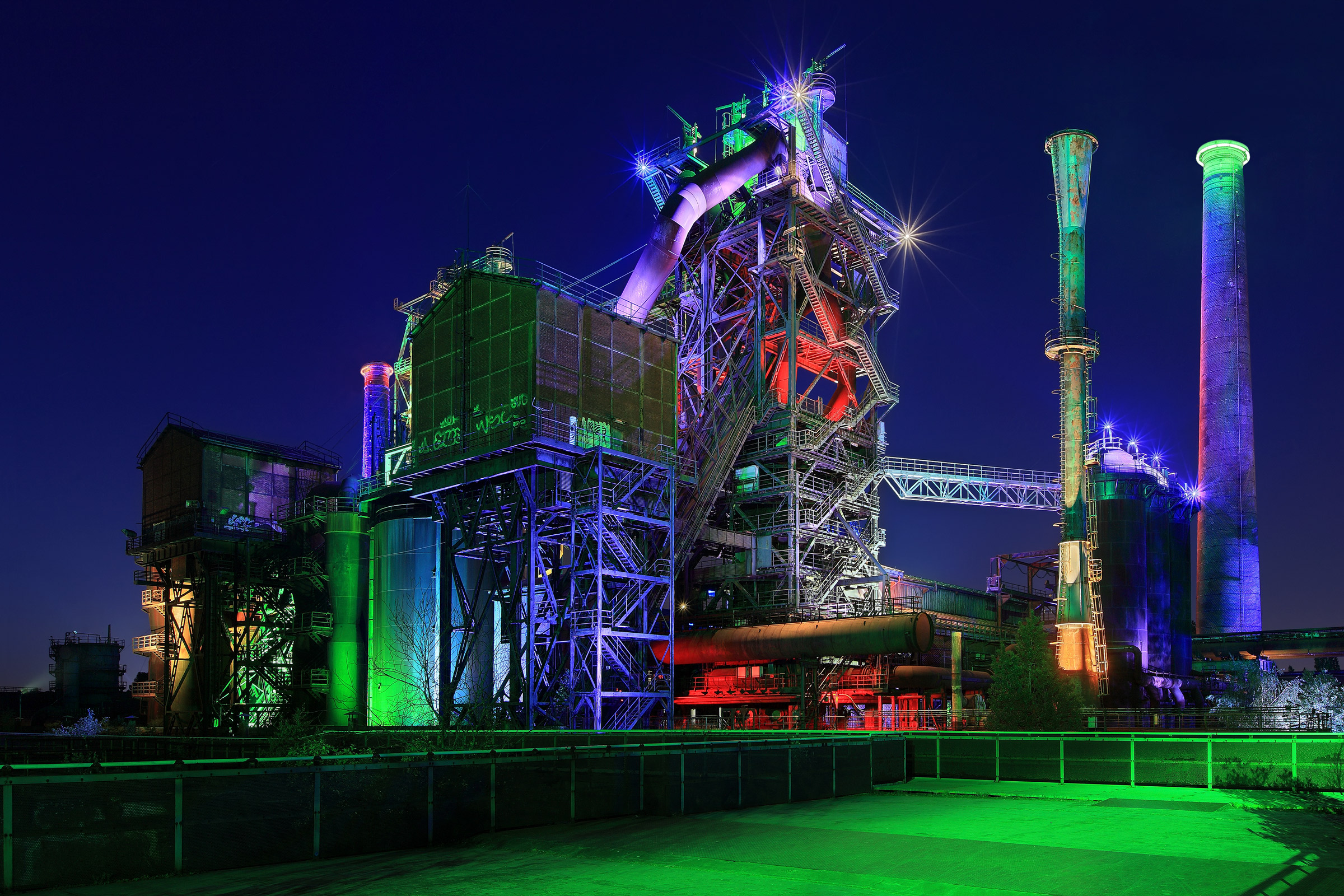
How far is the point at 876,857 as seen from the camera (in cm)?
1567

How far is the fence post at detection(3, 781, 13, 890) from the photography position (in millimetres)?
11984

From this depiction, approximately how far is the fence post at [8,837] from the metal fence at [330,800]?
0.02 m

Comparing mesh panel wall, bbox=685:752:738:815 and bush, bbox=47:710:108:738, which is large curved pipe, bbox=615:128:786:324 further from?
bush, bbox=47:710:108:738

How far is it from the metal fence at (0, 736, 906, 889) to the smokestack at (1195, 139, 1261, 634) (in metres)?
81.1

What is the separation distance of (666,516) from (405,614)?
13.7 metres

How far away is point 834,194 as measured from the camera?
6116 centimetres

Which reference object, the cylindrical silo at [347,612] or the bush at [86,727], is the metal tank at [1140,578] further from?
the bush at [86,727]

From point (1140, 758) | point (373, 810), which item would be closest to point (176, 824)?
point (373, 810)

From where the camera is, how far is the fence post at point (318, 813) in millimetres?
14719

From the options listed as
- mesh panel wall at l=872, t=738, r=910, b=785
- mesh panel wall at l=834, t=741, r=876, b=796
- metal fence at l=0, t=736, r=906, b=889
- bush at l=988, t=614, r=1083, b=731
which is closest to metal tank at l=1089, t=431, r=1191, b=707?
bush at l=988, t=614, r=1083, b=731

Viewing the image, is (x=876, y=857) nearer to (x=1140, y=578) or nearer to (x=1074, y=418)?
(x=1074, y=418)

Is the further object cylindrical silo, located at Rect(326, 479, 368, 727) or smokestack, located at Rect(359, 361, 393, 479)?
smokestack, located at Rect(359, 361, 393, 479)

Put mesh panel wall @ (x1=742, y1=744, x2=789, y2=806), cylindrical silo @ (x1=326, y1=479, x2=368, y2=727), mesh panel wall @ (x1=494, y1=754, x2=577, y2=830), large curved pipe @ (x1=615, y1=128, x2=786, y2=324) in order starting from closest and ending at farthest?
1. mesh panel wall @ (x1=494, y1=754, x2=577, y2=830)
2. mesh panel wall @ (x1=742, y1=744, x2=789, y2=806)
3. cylindrical silo @ (x1=326, y1=479, x2=368, y2=727)
4. large curved pipe @ (x1=615, y1=128, x2=786, y2=324)

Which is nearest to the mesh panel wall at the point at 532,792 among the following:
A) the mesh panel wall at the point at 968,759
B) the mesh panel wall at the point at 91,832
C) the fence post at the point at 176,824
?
the fence post at the point at 176,824
